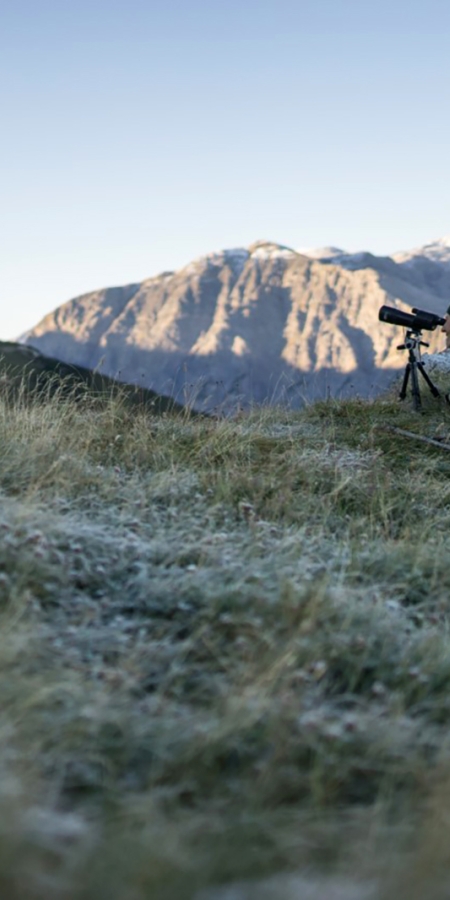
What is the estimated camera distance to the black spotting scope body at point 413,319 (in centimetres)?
1188

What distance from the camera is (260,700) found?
3953 mm

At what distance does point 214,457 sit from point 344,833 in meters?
5.67

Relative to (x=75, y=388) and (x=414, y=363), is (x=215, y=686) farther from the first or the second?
(x=414, y=363)

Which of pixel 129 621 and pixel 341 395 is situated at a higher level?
pixel 341 395

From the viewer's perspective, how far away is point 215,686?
4.27 m

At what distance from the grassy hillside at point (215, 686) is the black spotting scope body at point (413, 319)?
4576 millimetres

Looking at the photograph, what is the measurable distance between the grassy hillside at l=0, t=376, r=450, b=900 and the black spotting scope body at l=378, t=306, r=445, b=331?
15.0 ft

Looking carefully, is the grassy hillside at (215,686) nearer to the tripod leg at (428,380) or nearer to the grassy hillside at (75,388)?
the grassy hillside at (75,388)

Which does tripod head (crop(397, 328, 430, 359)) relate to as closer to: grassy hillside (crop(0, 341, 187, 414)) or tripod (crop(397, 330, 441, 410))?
tripod (crop(397, 330, 441, 410))

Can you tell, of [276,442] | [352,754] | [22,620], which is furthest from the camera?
[276,442]

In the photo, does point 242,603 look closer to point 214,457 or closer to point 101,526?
point 101,526

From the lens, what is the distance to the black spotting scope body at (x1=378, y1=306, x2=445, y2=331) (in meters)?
11.9

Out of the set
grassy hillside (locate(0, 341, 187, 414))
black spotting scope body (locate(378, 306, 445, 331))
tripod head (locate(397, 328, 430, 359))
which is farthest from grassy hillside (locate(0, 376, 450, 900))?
black spotting scope body (locate(378, 306, 445, 331))

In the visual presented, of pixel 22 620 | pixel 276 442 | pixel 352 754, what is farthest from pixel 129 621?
pixel 276 442
